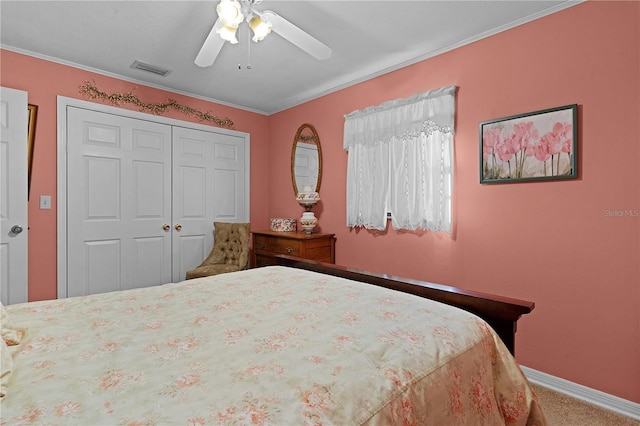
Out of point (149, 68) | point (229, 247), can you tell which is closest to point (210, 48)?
point (149, 68)

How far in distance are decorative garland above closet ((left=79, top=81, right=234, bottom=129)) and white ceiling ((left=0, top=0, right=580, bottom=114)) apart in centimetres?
18

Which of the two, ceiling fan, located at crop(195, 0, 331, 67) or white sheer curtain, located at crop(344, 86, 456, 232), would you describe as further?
white sheer curtain, located at crop(344, 86, 456, 232)

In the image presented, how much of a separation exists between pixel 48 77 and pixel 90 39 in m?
0.68

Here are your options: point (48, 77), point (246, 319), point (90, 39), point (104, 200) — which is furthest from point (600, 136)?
point (48, 77)

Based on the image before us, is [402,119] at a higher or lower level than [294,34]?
lower

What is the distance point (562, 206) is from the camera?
6.97 feet

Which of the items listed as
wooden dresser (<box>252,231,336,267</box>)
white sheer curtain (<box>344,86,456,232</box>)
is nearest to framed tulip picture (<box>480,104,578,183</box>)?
white sheer curtain (<box>344,86,456,232</box>)

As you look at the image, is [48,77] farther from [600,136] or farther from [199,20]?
[600,136]

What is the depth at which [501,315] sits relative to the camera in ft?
4.45

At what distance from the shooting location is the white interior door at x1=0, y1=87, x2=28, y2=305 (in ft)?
8.63

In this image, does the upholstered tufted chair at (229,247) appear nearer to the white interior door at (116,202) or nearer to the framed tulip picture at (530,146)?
the white interior door at (116,202)

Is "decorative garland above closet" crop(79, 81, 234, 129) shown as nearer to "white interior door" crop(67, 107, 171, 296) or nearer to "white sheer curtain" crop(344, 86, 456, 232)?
"white interior door" crop(67, 107, 171, 296)

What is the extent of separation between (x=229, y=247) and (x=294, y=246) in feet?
2.92

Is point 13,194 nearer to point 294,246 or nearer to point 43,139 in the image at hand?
point 43,139
